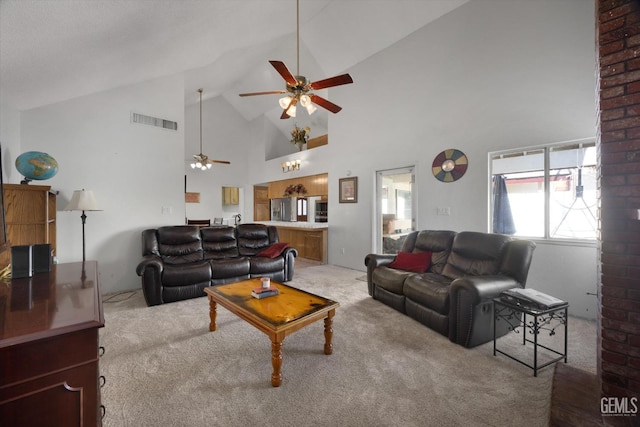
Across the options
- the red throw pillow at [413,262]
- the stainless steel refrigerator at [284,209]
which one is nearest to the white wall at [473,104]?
the red throw pillow at [413,262]

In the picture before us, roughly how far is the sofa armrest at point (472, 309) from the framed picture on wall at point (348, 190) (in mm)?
3293

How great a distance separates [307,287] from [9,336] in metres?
3.62

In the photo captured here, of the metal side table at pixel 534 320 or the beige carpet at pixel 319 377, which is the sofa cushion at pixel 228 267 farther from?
the metal side table at pixel 534 320

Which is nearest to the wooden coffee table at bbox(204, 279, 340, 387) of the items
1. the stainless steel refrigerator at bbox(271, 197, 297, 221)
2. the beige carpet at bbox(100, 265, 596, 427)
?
the beige carpet at bbox(100, 265, 596, 427)

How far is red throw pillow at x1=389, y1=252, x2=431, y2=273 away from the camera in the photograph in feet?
11.2

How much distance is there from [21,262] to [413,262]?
3481mm

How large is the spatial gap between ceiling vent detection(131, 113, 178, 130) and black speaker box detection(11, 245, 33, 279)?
3485 millimetres

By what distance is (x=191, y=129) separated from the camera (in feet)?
26.7

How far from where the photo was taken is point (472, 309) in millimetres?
2381

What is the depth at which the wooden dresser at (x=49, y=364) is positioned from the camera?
2.61 feet

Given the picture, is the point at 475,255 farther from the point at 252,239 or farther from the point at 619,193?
the point at 252,239

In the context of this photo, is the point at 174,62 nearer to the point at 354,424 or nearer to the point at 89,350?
the point at 89,350

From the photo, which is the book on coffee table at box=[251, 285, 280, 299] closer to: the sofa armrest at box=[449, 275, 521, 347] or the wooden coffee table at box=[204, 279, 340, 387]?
the wooden coffee table at box=[204, 279, 340, 387]

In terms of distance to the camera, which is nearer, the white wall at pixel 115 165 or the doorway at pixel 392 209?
the white wall at pixel 115 165
